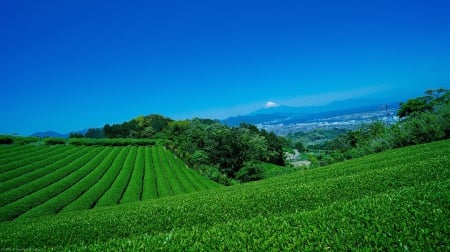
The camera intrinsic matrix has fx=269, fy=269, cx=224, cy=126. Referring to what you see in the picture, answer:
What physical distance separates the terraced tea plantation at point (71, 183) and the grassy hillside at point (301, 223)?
1714cm

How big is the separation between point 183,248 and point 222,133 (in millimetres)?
57595

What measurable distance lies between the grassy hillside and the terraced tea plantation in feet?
56.2

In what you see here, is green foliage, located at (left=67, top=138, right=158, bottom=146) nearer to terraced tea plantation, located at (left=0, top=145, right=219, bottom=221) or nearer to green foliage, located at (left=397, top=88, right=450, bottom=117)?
terraced tea plantation, located at (left=0, top=145, right=219, bottom=221)

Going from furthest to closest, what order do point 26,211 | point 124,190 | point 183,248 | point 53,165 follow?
point 53,165 → point 124,190 → point 26,211 → point 183,248

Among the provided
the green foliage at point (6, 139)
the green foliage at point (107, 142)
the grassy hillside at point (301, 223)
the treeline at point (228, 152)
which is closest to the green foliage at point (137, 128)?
the green foliage at point (107, 142)

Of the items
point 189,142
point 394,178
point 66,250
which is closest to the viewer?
point 66,250

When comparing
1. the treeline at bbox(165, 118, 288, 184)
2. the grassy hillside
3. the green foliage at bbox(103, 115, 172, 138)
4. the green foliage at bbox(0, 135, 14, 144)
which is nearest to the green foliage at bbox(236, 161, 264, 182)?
the treeline at bbox(165, 118, 288, 184)

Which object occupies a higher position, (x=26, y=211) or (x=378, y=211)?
(x=378, y=211)

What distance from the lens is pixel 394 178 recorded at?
8688 millimetres

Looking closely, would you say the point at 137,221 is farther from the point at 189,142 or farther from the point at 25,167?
the point at 189,142

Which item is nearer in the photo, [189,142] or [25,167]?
[25,167]

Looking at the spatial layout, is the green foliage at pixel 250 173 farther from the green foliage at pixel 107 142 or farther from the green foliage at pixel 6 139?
the green foliage at pixel 6 139

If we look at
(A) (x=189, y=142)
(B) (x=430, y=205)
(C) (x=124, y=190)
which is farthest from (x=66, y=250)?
(A) (x=189, y=142)

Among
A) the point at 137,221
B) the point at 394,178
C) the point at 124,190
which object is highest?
the point at 394,178
